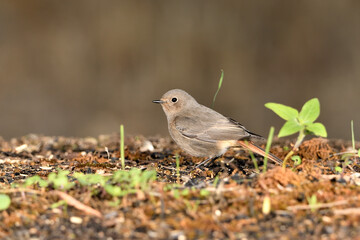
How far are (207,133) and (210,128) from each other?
0.23 feet

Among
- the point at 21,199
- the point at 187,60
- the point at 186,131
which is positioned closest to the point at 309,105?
the point at 186,131

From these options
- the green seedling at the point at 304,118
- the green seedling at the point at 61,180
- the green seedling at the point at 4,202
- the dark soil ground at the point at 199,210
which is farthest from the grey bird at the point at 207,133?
the green seedling at the point at 4,202

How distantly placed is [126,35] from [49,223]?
6.70 meters

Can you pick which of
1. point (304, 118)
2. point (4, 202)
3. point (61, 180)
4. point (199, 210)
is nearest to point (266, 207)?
point (199, 210)

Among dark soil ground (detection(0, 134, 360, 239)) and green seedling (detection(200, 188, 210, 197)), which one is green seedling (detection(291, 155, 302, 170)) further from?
Answer: green seedling (detection(200, 188, 210, 197))

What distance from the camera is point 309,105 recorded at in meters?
3.83

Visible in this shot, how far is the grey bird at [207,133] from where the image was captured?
15.8 feet

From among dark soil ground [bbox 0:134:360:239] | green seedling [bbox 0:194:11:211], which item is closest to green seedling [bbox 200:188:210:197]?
dark soil ground [bbox 0:134:360:239]

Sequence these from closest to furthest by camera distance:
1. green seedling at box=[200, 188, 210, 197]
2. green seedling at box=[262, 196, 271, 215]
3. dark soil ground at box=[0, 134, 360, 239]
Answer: dark soil ground at box=[0, 134, 360, 239], green seedling at box=[262, 196, 271, 215], green seedling at box=[200, 188, 210, 197]

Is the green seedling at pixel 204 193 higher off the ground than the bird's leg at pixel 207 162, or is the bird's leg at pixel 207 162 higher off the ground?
the green seedling at pixel 204 193

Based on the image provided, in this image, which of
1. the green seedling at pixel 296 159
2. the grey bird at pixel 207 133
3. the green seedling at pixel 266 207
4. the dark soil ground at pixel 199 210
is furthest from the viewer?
the grey bird at pixel 207 133

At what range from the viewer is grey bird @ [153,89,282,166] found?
480 cm

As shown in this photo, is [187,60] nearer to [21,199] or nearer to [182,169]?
[182,169]

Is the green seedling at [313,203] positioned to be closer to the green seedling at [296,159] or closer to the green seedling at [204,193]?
the green seedling at [204,193]
